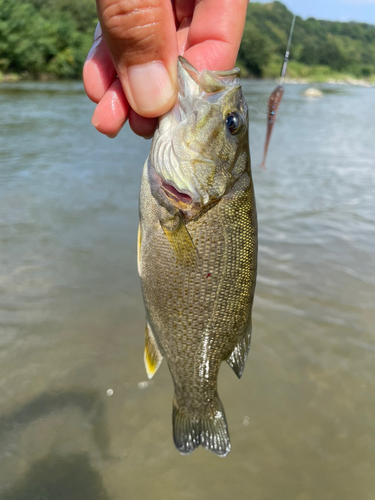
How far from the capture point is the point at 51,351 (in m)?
3.79

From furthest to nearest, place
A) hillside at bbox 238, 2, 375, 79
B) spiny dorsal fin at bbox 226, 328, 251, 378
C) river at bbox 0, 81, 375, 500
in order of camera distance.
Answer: hillside at bbox 238, 2, 375, 79
river at bbox 0, 81, 375, 500
spiny dorsal fin at bbox 226, 328, 251, 378

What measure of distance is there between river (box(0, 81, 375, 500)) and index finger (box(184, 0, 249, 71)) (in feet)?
9.07

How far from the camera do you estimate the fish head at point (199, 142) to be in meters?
1.93

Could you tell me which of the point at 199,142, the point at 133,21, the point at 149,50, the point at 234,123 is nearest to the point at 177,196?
the point at 199,142

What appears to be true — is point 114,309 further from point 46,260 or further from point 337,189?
point 337,189

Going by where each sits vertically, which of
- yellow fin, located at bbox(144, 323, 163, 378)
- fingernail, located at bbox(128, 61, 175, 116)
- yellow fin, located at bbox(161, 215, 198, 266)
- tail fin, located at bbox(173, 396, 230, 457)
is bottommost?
tail fin, located at bbox(173, 396, 230, 457)

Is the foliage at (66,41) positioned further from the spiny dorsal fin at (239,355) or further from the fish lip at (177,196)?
the spiny dorsal fin at (239,355)

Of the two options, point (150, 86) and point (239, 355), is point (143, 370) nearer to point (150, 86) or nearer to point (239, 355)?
point (239, 355)

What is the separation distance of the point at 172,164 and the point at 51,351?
2.70 metres

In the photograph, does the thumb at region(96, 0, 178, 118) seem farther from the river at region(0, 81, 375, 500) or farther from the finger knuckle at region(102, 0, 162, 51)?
the river at region(0, 81, 375, 500)

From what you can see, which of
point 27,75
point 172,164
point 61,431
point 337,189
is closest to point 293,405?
point 61,431

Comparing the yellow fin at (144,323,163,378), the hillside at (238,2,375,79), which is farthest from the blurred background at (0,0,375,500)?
the hillside at (238,2,375,79)

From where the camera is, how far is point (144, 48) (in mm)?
1684

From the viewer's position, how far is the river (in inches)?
112
